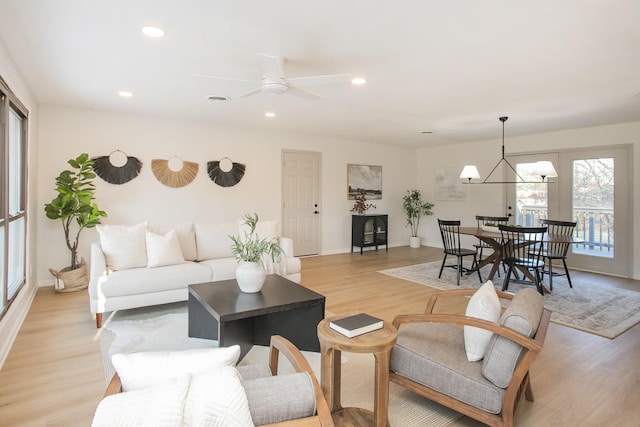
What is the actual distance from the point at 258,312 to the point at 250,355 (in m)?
0.48

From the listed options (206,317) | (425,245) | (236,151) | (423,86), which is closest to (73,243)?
(236,151)

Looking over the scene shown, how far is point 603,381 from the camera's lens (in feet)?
7.99

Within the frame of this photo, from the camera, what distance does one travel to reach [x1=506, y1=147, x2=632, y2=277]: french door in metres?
5.63

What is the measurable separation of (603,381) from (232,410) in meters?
2.65

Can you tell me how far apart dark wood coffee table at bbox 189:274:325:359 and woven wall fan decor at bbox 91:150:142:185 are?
291 centimetres

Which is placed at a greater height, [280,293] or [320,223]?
[320,223]

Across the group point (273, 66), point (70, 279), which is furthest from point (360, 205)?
point (70, 279)

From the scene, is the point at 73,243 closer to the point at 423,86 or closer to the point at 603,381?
the point at 423,86

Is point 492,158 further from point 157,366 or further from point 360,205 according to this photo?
point 157,366

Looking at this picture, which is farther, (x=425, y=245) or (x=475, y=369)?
(x=425, y=245)

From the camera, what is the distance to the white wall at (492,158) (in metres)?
5.50

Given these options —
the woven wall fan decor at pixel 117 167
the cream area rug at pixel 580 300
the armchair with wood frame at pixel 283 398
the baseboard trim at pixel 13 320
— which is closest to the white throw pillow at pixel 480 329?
the armchair with wood frame at pixel 283 398

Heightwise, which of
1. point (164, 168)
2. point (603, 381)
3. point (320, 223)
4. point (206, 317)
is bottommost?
point (603, 381)

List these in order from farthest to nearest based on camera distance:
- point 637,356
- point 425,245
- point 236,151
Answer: point 425,245
point 236,151
point 637,356
